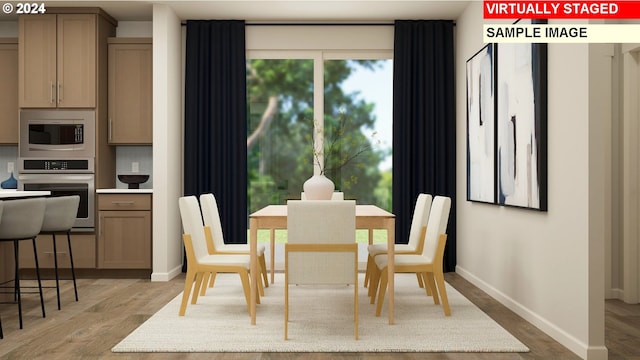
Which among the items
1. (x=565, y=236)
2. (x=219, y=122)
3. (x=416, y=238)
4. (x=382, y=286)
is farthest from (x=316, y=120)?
(x=565, y=236)

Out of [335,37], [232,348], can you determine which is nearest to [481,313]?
[232,348]

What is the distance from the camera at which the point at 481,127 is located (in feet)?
16.8

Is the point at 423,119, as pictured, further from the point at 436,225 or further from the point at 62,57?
the point at 62,57

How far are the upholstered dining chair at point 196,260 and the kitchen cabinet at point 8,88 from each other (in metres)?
3.02

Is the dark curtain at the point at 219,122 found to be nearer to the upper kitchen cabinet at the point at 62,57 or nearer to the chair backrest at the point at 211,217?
the upper kitchen cabinet at the point at 62,57

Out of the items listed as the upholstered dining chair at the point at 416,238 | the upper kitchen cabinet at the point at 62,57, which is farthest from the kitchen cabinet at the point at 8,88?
the upholstered dining chair at the point at 416,238

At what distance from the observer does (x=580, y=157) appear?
3.21 metres

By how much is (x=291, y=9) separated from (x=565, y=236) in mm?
3736

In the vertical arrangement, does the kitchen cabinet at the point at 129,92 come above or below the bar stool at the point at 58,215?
above

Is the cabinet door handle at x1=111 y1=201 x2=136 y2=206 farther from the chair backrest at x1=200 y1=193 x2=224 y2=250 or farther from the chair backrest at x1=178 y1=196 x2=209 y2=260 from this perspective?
the chair backrest at x1=178 y1=196 x2=209 y2=260

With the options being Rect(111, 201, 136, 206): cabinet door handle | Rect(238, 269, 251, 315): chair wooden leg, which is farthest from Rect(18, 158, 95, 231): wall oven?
Rect(238, 269, 251, 315): chair wooden leg

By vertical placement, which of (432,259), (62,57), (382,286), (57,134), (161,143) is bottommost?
(382,286)

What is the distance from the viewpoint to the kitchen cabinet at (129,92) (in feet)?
19.9

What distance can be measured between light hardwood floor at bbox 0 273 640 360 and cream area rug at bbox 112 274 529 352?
0.32 ft
